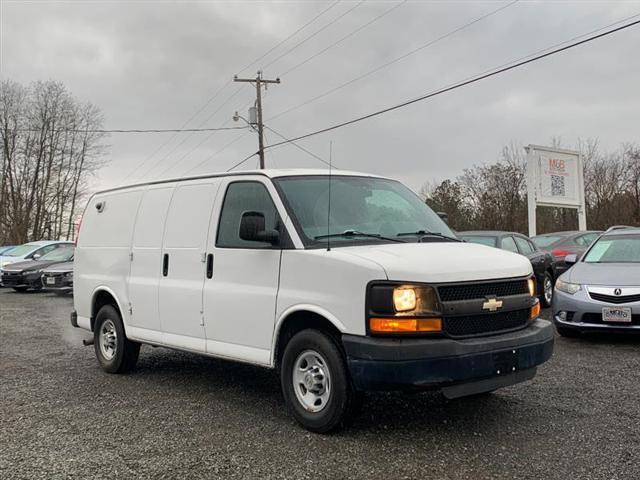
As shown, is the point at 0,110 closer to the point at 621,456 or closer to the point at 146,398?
the point at 146,398

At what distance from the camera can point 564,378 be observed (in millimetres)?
5914

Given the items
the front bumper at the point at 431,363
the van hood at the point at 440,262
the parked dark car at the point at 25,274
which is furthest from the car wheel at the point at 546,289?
the parked dark car at the point at 25,274

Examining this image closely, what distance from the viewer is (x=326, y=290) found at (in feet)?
14.1

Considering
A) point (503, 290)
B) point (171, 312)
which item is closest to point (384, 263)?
point (503, 290)

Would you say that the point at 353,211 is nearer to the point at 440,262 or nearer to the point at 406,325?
the point at 440,262

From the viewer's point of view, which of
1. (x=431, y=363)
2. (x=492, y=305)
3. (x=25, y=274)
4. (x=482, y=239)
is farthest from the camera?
(x=25, y=274)

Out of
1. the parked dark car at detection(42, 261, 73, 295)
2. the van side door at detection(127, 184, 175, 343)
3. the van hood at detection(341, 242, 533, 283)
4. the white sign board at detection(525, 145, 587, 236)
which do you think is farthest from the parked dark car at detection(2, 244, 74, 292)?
the white sign board at detection(525, 145, 587, 236)

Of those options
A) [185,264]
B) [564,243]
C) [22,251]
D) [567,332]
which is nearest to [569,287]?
[567,332]

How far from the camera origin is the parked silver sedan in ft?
24.0

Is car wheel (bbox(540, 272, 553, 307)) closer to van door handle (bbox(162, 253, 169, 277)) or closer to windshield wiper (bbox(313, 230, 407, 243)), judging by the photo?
windshield wiper (bbox(313, 230, 407, 243))

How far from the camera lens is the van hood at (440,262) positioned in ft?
13.2

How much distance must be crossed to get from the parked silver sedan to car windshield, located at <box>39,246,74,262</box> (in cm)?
1477

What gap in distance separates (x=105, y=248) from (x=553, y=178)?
21.2 meters

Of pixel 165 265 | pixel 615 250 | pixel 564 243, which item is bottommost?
pixel 165 265
